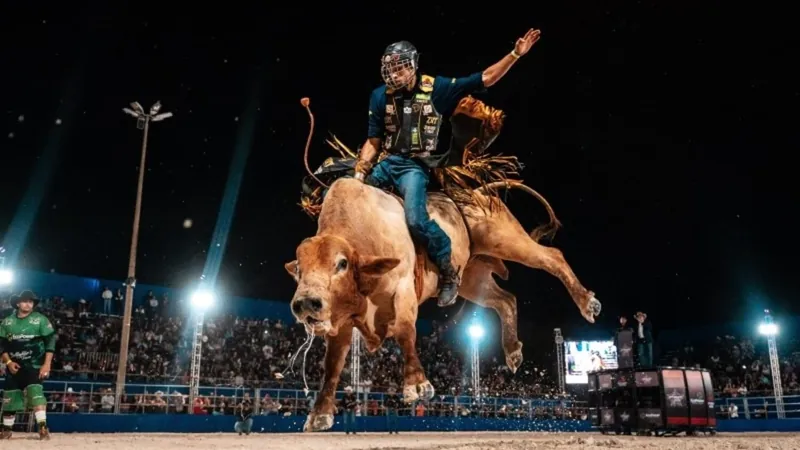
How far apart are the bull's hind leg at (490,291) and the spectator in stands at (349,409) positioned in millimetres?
10934

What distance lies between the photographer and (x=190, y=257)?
27984 mm

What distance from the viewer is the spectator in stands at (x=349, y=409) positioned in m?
17.3

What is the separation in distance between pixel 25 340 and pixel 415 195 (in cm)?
627

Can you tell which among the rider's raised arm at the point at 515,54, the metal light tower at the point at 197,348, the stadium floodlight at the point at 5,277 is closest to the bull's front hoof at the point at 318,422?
the rider's raised arm at the point at 515,54

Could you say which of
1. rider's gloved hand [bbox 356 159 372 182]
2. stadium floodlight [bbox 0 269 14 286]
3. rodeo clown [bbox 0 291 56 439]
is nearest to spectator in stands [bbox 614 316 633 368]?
rider's gloved hand [bbox 356 159 372 182]

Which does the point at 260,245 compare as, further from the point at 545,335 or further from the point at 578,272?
the point at 545,335

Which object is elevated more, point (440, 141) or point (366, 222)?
point (440, 141)

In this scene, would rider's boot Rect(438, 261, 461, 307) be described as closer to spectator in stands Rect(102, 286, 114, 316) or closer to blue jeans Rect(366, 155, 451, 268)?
blue jeans Rect(366, 155, 451, 268)

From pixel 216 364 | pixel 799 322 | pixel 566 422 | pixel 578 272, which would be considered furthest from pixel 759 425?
pixel 216 364

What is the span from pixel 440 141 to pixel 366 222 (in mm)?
1789

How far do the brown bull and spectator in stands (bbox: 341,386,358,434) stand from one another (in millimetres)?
11197

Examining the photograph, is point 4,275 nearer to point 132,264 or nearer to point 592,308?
point 132,264

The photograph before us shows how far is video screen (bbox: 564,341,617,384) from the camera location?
32344 mm

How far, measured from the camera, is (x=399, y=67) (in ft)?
18.4
